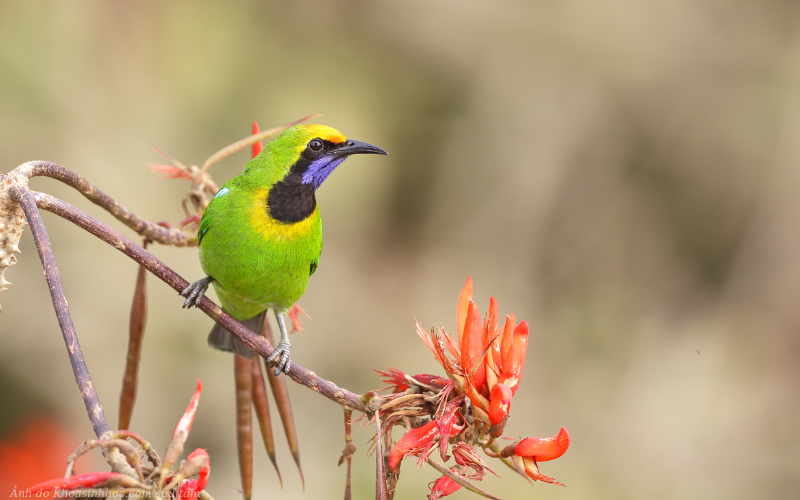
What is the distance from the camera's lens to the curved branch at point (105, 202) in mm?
1756

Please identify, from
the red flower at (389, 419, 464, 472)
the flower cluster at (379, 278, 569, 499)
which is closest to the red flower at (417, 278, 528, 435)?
the flower cluster at (379, 278, 569, 499)

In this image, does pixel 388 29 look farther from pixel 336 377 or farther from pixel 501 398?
pixel 501 398

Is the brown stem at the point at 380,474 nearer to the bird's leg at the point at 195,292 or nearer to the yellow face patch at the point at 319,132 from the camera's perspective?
the bird's leg at the point at 195,292

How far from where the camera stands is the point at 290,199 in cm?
290

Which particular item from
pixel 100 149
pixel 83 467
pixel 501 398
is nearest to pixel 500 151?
pixel 100 149

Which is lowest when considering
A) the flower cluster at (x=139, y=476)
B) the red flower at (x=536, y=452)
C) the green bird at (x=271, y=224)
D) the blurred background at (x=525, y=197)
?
the flower cluster at (x=139, y=476)

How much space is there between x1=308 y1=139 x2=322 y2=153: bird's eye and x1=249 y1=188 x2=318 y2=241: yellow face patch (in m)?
0.30

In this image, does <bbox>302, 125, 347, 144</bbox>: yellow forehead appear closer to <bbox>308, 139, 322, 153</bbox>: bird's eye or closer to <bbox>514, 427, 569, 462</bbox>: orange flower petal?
<bbox>308, 139, 322, 153</bbox>: bird's eye

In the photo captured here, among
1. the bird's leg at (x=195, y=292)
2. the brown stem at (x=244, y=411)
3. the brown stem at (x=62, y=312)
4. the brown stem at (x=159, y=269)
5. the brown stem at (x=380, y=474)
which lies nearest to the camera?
the brown stem at (x=62, y=312)

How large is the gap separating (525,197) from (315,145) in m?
4.40

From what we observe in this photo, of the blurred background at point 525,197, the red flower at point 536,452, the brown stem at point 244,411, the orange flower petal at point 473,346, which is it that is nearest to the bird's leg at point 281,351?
the brown stem at point 244,411

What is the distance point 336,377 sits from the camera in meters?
6.71

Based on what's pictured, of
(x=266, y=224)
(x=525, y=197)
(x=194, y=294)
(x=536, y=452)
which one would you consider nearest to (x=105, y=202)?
(x=194, y=294)

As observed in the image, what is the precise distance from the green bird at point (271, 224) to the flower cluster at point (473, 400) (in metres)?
1.17
